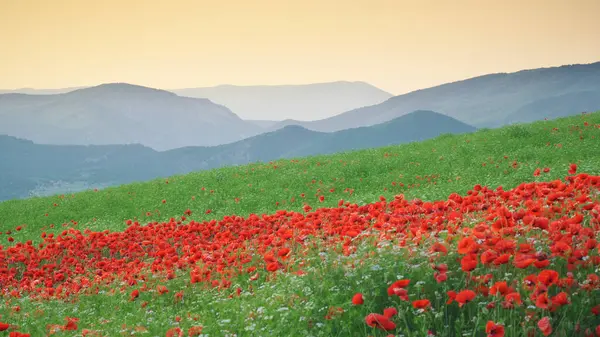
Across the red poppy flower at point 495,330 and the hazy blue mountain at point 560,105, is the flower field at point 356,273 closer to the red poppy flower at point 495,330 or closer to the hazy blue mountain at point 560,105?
the red poppy flower at point 495,330

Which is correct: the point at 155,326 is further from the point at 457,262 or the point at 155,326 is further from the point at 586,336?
the point at 586,336

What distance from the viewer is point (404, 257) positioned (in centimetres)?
657

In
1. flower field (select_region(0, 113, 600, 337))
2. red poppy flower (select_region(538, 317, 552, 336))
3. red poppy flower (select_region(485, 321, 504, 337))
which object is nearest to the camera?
red poppy flower (select_region(485, 321, 504, 337))

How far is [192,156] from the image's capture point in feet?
631

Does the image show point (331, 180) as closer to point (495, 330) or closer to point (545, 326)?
point (545, 326)

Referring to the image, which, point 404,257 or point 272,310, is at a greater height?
point 404,257

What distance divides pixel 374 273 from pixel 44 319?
5.63 m

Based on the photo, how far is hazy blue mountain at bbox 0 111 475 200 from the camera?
169 meters

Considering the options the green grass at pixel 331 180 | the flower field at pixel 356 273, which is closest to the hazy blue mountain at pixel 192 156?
the green grass at pixel 331 180

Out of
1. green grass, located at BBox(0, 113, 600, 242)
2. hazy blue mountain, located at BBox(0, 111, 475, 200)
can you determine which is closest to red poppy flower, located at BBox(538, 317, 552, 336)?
green grass, located at BBox(0, 113, 600, 242)

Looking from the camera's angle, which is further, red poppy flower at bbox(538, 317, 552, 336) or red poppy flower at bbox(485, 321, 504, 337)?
red poppy flower at bbox(538, 317, 552, 336)

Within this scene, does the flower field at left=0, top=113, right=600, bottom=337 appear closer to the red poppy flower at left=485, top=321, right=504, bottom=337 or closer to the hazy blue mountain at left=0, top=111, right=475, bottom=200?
the red poppy flower at left=485, top=321, right=504, bottom=337

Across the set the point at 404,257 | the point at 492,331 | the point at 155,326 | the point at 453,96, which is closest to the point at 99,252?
the point at 155,326

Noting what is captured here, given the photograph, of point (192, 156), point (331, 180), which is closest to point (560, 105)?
point (192, 156)
